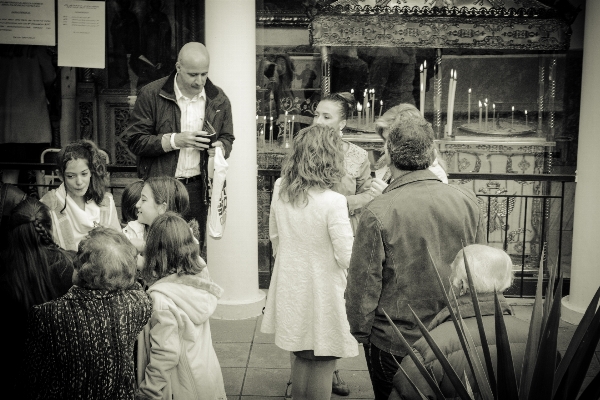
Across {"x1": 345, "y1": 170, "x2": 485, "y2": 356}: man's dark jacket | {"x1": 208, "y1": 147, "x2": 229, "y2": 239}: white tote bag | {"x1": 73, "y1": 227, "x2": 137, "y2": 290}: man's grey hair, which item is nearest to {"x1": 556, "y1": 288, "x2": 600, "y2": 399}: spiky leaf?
{"x1": 345, "y1": 170, "x2": 485, "y2": 356}: man's dark jacket

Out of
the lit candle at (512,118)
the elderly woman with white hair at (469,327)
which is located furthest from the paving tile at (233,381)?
the lit candle at (512,118)

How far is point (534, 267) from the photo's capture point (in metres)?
7.58

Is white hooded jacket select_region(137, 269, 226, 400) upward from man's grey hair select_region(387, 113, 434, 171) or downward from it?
downward

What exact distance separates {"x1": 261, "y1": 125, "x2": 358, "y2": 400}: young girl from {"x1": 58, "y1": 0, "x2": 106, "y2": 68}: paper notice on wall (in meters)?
3.18

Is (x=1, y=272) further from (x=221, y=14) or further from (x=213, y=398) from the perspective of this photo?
(x=221, y=14)

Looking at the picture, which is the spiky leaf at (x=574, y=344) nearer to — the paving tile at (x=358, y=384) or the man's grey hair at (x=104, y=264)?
the man's grey hair at (x=104, y=264)

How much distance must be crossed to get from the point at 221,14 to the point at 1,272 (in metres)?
3.43

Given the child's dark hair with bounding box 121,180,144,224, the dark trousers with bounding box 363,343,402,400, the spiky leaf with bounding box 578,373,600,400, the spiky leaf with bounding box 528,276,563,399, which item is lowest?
the dark trousers with bounding box 363,343,402,400

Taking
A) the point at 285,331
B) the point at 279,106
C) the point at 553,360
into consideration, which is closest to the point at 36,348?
the point at 285,331

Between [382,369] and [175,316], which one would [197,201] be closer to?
[175,316]

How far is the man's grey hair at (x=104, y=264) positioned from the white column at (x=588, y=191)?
4.22 m

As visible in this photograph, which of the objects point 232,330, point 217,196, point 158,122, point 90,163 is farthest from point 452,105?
point 90,163

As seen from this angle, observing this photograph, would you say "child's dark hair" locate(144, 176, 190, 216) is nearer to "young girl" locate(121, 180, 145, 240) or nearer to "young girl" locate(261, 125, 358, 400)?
"young girl" locate(121, 180, 145, 240)

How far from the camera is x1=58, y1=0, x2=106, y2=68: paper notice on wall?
21.6ft
